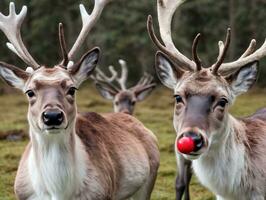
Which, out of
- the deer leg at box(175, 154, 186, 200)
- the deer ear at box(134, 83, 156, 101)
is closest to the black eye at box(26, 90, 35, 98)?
the deer leg at box(175, 154, 186, 200)

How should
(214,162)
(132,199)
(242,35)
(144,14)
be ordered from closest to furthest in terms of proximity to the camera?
Result: (214,162)
(132,199)
(144,14)
(242,35)

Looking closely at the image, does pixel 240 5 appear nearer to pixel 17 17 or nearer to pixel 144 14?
pixel 144 14

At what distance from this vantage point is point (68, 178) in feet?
18.8

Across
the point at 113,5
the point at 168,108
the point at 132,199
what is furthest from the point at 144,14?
the point at 132,199

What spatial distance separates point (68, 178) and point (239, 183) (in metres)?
1.42

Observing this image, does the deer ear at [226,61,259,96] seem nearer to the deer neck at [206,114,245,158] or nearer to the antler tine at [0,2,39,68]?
the deer neck at [206,114,245,158]

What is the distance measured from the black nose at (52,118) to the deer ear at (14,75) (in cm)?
73

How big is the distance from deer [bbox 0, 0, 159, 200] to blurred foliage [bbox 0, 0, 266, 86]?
19.6 meters

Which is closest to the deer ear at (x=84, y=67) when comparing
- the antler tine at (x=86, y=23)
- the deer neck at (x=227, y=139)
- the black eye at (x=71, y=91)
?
the black eye at (x=71, y=91)

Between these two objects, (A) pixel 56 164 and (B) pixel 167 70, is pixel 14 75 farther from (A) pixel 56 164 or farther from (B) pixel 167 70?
(B) pixel 167 70

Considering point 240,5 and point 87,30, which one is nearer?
point 87,30

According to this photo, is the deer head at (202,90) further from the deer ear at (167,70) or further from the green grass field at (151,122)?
the green grass field at (151,122)

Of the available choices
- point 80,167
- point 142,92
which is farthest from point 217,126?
point 142,92

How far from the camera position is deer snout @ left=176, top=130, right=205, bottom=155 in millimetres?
5094
